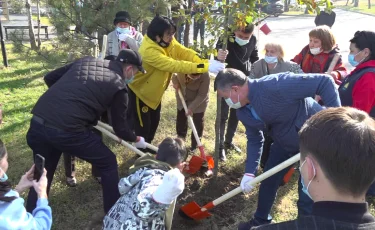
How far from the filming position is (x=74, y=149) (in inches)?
106

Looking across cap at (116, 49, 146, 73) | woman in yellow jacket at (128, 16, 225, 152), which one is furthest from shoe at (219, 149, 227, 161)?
cap at (116, 49, 146, 73)

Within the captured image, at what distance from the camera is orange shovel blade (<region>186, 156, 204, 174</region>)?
3.86 metres

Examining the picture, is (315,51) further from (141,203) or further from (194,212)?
(141,203)

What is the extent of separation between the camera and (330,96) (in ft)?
8.14

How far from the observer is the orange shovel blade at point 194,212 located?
319cm

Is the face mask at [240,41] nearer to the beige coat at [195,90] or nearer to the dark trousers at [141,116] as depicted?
the beige coat at [195,90]

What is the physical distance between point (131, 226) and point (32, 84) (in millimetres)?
6006

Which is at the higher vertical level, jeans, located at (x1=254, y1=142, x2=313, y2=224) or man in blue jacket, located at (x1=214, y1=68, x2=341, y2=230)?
man in blue jacket, located at (x1=214, y1=68, x2=341, y2=230)

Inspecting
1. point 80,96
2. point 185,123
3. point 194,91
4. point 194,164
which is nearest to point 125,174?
point 194,164

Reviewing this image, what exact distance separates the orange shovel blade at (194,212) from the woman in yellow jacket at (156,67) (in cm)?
120

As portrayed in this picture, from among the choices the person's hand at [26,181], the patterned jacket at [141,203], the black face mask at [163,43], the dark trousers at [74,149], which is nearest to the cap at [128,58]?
the dark trousers at [74,149]

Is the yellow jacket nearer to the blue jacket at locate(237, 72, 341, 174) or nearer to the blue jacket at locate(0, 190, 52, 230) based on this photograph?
the blue jacket at locate(237, 72, 341, 174)

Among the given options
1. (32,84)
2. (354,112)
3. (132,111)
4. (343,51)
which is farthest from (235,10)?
(343,51)

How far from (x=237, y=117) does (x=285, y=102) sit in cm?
57
